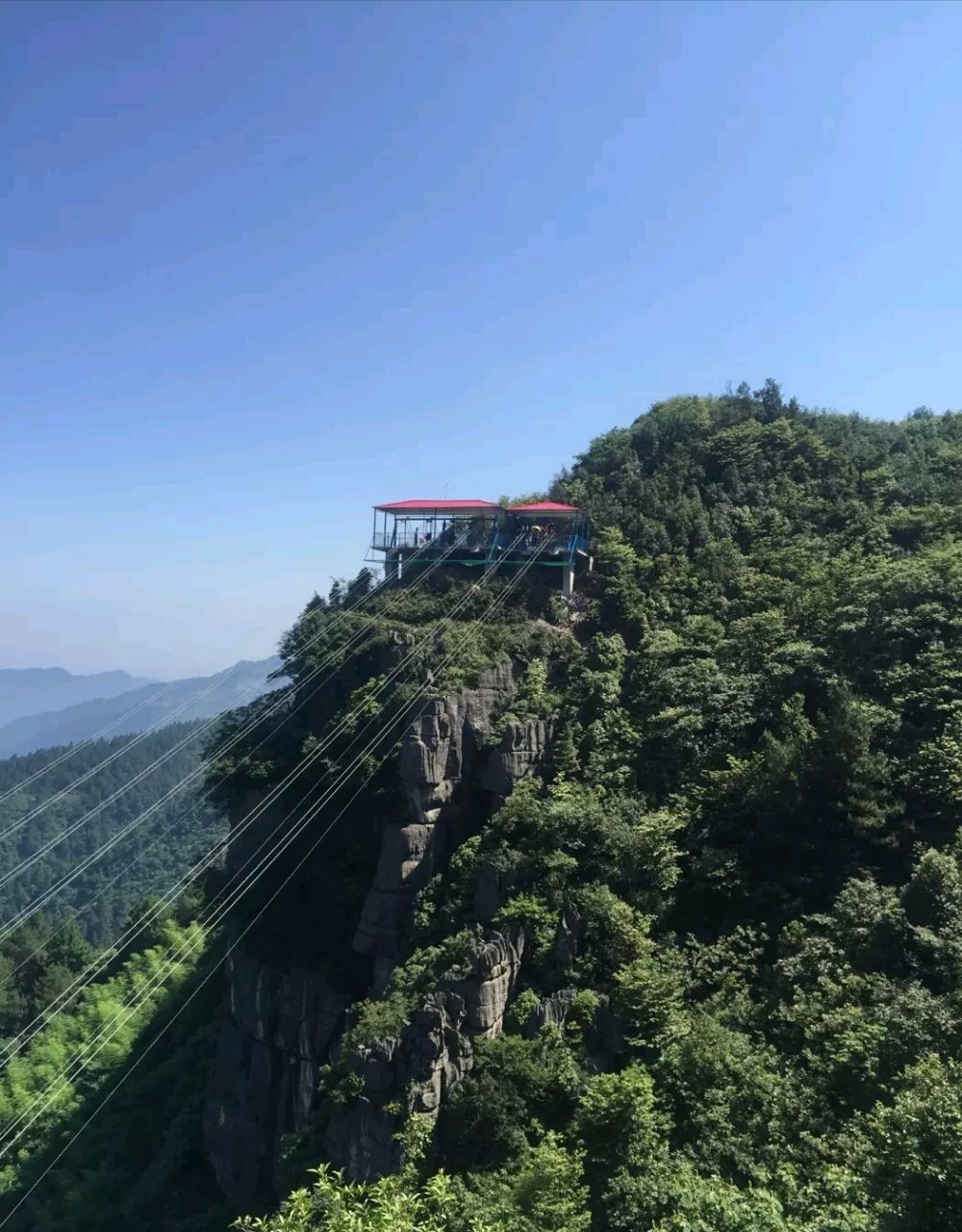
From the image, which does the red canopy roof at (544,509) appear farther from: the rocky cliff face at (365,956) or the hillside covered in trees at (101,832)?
the hillside covered in trees at (101,832)

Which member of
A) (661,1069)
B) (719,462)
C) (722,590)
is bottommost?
(661,1069)

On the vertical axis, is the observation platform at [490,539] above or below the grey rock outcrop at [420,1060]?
above

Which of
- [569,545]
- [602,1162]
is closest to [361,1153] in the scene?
[602,1162]

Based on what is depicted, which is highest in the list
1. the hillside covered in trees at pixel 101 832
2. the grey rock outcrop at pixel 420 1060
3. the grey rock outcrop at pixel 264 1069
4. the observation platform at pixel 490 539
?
the observation platform at pixel 490 539

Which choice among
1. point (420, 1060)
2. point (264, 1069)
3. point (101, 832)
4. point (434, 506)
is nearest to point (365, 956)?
point (264, 1069)

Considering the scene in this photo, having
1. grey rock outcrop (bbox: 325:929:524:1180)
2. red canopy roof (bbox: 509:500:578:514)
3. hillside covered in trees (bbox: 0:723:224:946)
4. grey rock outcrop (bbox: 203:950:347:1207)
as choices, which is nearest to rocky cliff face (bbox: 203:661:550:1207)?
grey rock outcrop (bbox: 203:950:347:1207)

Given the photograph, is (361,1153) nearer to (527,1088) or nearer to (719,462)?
(527,1088)

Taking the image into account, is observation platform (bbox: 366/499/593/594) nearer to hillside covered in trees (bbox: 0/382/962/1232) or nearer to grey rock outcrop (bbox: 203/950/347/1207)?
hillside covered in trees (bbox: 0/382/962/1232)

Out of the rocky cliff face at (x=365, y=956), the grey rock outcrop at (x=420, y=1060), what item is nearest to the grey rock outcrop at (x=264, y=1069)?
the rocky cliff face at (x=365, y=956)

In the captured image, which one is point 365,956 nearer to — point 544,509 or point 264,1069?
point 264,1069
